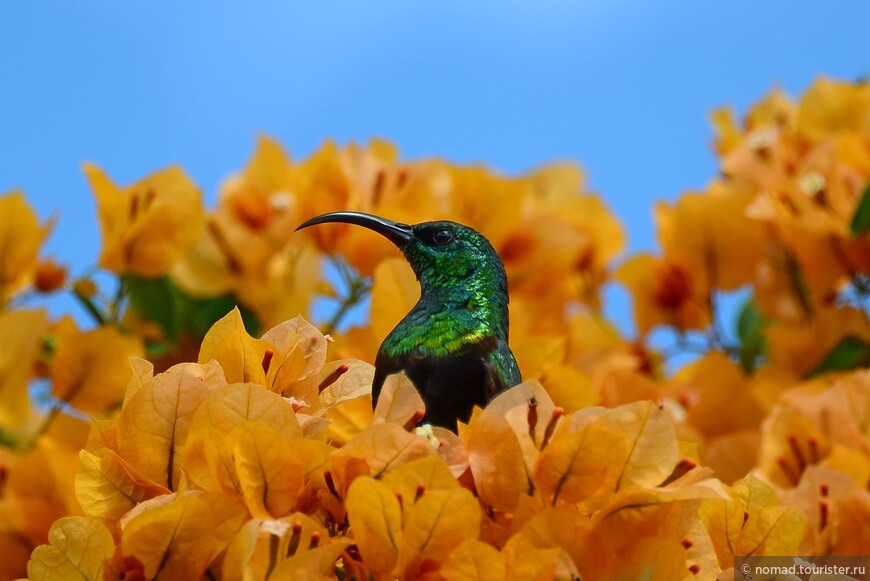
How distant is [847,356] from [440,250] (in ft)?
2.98

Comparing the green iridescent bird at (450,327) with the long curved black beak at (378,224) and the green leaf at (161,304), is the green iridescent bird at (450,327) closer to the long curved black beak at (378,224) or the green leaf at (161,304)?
the long curved black beak at (378,224)

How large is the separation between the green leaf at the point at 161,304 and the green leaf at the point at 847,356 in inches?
31.7

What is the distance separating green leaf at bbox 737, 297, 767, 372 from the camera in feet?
5.87

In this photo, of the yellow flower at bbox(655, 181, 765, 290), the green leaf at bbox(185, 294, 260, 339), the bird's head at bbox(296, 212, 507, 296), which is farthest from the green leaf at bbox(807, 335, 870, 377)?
the bird's head at bbox(296, 212, 507, 296)

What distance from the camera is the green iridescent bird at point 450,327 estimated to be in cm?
67

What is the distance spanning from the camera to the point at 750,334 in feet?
6.23

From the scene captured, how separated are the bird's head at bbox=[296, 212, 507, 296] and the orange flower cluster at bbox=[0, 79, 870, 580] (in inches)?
3.8

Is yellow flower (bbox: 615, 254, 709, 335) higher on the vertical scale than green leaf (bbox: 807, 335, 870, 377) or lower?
higher

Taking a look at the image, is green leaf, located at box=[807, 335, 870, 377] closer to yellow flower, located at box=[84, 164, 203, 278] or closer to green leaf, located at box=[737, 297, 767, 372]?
green leaf, located at box=[737, 297, 767, 372]

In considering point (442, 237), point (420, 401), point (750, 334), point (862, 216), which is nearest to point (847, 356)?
point (862, 216)

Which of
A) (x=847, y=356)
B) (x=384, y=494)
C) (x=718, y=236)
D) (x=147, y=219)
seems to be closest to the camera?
(x=384, y=494)

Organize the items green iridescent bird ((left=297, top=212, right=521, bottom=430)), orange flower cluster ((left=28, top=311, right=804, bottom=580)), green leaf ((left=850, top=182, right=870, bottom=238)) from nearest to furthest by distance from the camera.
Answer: orange flower cluster ((left=28, top=311, right=804, bottom=580)), green iridescent bird ((left=297, top=212, right=521, bottom=430)), green leaf ((left=850, top=182, right=870, bottom=238))

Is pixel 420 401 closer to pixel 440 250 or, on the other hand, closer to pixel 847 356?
pixel 440 250

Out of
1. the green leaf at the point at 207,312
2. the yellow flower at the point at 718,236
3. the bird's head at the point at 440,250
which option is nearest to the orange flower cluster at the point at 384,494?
the bird's head at the point at 440,250
